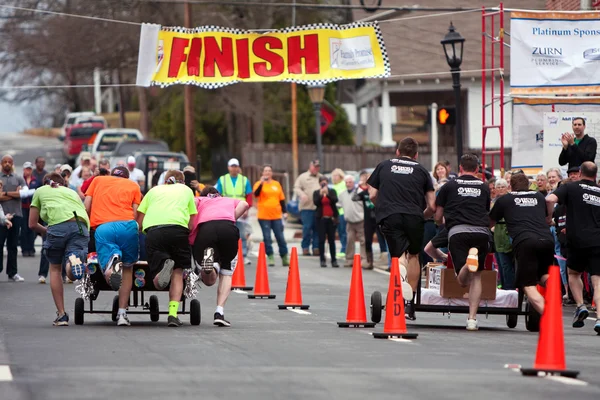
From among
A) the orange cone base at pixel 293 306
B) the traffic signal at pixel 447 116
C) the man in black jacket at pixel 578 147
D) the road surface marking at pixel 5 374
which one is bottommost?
the orange cone base at pixel 293 306

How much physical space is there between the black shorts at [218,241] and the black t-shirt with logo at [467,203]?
2382mm

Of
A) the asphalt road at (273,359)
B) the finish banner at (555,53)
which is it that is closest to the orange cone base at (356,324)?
the asphalt road at (273,359)

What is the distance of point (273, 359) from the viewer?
1061 cm

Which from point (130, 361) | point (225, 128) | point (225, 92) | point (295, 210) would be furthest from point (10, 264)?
point (225, 128)

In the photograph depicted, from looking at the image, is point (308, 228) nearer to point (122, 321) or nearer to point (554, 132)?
point (554, 132)

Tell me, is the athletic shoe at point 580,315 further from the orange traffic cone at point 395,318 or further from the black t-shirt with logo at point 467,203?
the orange traffic cone at point 395,318

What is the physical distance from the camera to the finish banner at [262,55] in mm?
24734

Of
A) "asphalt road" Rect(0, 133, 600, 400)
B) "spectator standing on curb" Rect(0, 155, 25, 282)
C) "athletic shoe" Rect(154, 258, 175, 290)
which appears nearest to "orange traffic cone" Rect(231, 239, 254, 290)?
"asphalt road" Rect(0, 133, 600, 400)

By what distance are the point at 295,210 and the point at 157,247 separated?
69.5 feet

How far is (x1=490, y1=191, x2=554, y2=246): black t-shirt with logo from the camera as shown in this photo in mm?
13461

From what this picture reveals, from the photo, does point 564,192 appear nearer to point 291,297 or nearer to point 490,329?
point 490,329

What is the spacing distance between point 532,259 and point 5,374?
6.04 m

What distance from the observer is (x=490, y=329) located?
14.3m

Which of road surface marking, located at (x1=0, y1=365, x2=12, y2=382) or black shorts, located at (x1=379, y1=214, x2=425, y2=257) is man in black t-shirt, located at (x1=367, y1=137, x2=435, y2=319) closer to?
black shorts, located at (x1=379, y1=214, x2=425, y2=257)
